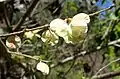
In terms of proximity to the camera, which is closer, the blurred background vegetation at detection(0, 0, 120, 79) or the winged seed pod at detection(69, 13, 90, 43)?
the winged seed pod at detection(69, 13, 90, 43)

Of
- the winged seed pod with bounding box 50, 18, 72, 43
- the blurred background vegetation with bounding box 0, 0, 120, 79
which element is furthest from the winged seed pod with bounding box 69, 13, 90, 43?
the blurred background vegetation with bounding box 0, 0, 120, 79

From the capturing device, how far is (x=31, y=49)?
59.6 inches

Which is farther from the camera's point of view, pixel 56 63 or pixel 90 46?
pixel 90 46

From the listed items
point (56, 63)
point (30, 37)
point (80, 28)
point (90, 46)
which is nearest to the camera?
point (80, 28)

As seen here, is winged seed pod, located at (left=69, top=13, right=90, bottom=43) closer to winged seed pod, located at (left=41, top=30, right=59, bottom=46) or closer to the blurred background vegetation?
winged seed pod, located at (left=41, top=30, right=59, bottom=46)

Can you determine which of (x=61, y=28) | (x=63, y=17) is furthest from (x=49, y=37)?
(x=63, y=17)

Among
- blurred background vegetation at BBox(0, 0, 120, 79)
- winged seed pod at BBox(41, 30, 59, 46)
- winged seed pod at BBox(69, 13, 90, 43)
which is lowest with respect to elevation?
→ blurred background vegetation at BBox(0, 0, 120, 79)

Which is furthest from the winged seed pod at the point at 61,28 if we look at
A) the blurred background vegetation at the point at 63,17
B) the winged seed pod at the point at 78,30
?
the blurred background vegetation at the point at 63,17

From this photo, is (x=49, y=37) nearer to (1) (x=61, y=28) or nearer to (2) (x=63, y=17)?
(1) (x=61, y=28)

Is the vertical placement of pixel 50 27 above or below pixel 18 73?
above

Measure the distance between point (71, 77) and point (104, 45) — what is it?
1.10ft

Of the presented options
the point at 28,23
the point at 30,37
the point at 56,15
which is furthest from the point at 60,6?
the point at 30,37

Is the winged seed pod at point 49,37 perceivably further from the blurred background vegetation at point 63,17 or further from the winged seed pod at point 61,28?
the blurred background vegetation at point 63,17

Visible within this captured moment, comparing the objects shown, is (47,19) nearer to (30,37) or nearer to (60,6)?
(60,6)
